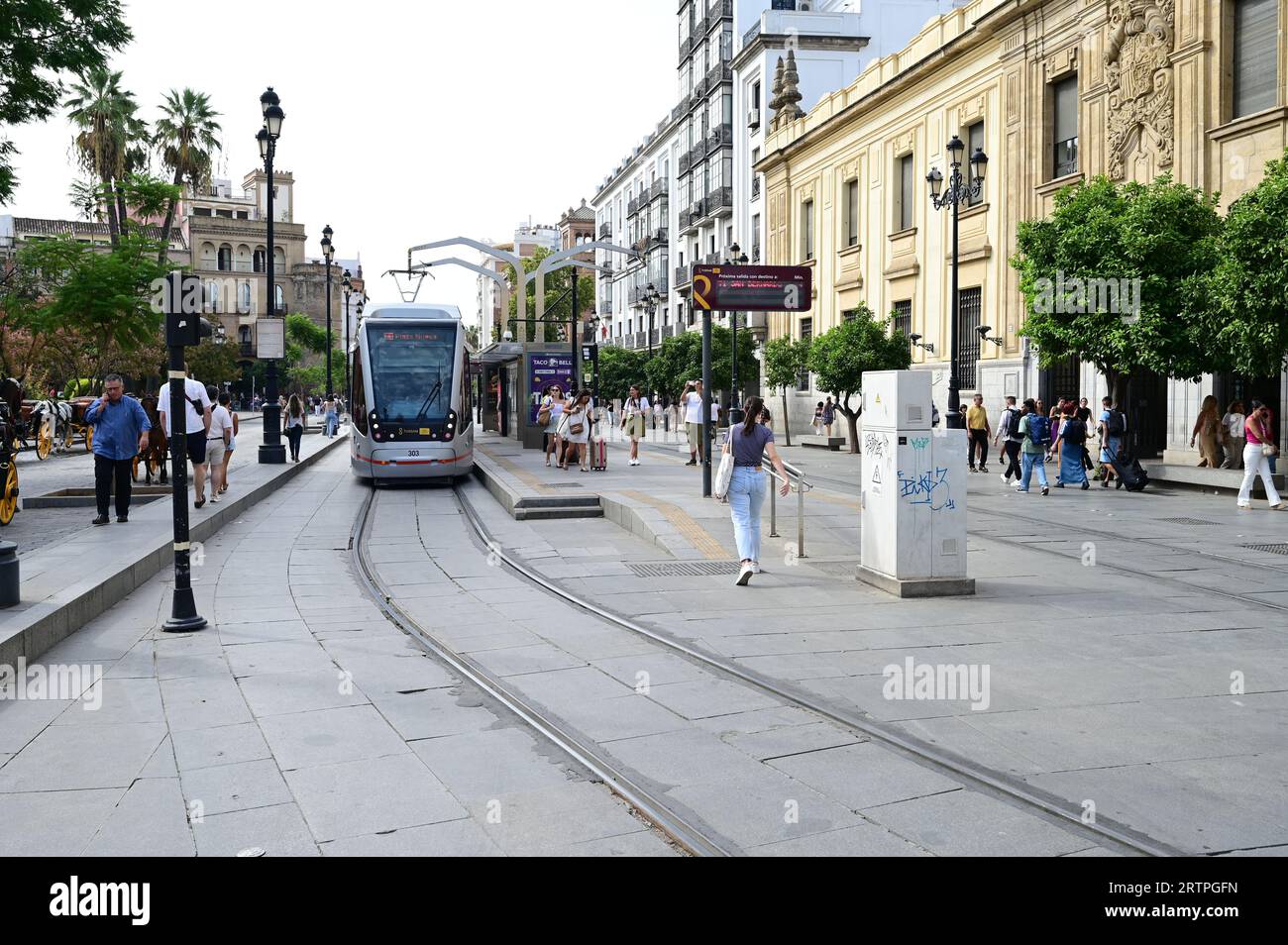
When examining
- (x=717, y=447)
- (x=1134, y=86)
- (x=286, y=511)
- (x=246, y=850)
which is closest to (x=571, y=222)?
(x=717, y=447)

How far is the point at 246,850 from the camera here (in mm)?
4355

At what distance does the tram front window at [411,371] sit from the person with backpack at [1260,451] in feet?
44.3

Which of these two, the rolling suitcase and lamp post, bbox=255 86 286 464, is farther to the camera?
lamp post, bbox=255 86 286 464

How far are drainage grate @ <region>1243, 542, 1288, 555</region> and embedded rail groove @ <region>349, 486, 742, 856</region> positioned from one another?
30.0 feet

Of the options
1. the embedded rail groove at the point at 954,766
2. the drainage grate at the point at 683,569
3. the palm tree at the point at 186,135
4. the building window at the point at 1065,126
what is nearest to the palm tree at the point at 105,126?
the palm tree at the point at 186,135

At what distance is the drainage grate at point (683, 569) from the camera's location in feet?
37.8

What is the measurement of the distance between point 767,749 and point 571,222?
106 meters

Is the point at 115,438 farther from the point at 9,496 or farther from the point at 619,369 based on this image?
the point at 619,369

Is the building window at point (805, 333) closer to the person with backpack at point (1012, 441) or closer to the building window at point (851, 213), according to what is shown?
the building window at point (851, 213)

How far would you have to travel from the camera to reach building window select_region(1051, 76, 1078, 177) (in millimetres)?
28031

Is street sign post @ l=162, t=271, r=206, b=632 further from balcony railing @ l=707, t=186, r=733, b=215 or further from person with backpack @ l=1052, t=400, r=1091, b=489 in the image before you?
balcony railing @ l=707, t=186, r=733, b=215

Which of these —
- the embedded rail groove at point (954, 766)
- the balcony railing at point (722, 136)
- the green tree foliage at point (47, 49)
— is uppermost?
the balcony railing at point (722, 136)

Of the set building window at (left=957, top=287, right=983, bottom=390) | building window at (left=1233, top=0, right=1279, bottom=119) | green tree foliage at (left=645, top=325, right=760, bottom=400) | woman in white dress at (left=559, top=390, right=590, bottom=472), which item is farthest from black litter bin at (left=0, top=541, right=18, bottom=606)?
green tree foliage at (left=645, top=325, right=760, bottom=400)
